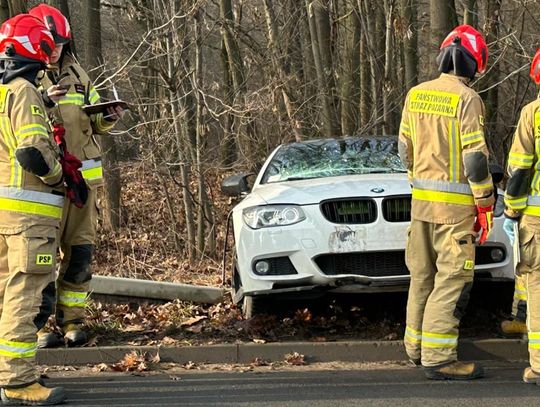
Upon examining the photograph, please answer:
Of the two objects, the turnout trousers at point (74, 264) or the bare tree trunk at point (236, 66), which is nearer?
the turnout trousers at point (74, 264)

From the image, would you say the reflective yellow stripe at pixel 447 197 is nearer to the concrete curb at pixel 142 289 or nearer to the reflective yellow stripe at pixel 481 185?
the reflective yellow stripe at pixel 481 185

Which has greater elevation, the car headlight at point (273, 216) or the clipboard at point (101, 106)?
the clipboard at point (101, 106)

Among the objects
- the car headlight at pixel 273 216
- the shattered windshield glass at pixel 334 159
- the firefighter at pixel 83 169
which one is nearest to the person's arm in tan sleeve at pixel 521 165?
the car headlight at pixel 273 216

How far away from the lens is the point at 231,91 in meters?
13.5

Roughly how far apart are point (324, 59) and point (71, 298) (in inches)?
353

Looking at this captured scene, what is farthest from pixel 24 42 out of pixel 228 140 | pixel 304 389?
pixel 228 140

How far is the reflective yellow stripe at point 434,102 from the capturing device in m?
5.26

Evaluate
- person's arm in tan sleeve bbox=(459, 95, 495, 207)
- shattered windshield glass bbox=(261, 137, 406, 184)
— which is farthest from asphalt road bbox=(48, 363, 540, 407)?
shattered windshield glass bbox=(261, 137, 406, 184)

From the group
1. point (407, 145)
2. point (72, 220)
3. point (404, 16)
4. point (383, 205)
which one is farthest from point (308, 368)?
point (404, 16)

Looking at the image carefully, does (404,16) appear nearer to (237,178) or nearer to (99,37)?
(99,37)

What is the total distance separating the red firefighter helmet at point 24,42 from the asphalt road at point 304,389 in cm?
215

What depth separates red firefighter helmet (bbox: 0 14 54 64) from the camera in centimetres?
485

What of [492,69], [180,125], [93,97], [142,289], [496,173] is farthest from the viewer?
[492,69]

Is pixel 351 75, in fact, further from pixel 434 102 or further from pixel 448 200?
pixel 448 200
